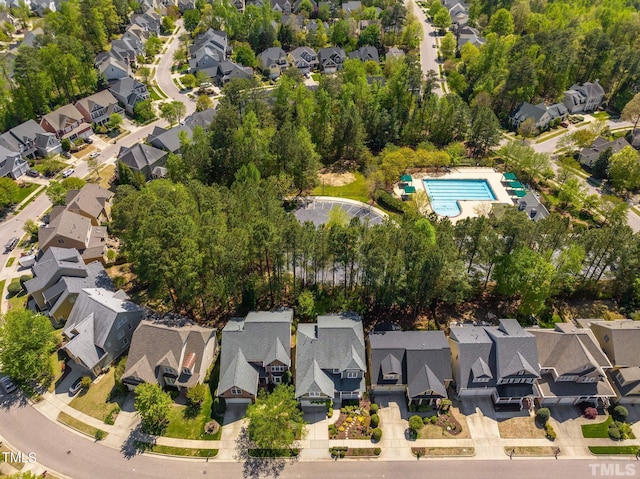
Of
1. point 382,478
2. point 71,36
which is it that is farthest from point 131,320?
point 71,36

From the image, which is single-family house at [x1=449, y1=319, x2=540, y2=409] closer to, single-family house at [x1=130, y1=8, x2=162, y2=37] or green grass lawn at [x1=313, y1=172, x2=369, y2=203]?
green grass lawn at [x1=313, y1=172, x2=369, y2=203]

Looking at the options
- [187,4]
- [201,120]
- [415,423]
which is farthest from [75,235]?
[187,4]

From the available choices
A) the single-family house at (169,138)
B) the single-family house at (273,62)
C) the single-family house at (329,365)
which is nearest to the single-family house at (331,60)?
the single-family house at (273,62)

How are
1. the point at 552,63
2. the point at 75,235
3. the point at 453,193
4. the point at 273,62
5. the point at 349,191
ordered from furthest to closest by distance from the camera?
the point at 273,62 < the point at 552,63 < the point at 453,193 < the point at 349,191 < the point at 75,235

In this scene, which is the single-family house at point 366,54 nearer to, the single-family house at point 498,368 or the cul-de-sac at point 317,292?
the cul-de-sac at point 317,292

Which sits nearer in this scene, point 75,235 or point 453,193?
point 75,235

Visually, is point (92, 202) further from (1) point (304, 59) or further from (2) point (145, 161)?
(1) point (304, 59)
